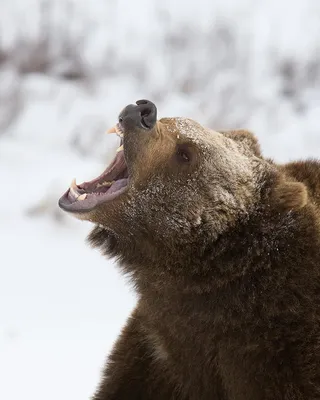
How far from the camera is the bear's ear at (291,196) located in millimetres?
2600

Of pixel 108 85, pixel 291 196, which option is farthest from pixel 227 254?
pixel 108 85

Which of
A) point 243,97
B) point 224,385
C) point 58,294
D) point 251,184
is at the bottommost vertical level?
point 224,385

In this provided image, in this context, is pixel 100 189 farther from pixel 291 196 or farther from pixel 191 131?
pixel 291 196

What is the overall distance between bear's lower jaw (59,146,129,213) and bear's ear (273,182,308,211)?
0.52 meters

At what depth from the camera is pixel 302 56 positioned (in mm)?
6547

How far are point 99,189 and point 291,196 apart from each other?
25.7 inches

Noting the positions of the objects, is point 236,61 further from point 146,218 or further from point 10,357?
point 146,218

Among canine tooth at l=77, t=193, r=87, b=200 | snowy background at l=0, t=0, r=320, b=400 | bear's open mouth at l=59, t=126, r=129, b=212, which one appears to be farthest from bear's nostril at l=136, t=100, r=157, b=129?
snowy background at l=0, t=0, r=320, b=400

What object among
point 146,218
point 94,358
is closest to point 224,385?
point 146,218

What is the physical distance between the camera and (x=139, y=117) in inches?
101

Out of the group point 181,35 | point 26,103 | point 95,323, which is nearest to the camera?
point 95,323

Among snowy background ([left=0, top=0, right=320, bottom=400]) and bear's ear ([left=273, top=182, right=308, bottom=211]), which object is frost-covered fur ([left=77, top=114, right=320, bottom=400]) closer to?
bear's ear ([left=273, top=182, right=308, bottom=211])

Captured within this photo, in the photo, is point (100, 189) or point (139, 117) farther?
point (100, 189)

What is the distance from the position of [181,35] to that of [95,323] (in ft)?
9.69
